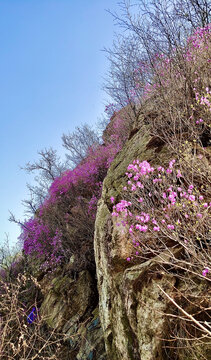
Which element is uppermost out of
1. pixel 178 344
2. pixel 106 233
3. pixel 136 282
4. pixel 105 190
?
pixel 105 190

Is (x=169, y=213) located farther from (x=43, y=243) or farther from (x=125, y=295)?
(x=43, y=243)

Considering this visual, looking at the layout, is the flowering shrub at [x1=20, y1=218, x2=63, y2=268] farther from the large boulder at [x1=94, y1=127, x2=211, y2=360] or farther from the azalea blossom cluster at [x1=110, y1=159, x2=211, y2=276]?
the azalea blossom cluster at [x1=110, y1=159, x2=211, y2=276]

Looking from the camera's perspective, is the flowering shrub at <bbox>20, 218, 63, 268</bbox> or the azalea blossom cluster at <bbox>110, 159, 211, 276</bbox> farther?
the flowering shrub at <bbox>20, 218, 63, 268</bbox>

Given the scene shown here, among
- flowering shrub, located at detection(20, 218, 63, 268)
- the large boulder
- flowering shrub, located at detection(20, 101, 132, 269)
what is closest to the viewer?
the large boulder

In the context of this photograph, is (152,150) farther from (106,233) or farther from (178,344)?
(178,344)

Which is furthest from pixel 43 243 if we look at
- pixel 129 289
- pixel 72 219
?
pixel 129 289

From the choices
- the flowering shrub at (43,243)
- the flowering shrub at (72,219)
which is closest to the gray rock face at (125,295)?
the flowering shrub at (72,219)

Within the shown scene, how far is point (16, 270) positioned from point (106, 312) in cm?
840

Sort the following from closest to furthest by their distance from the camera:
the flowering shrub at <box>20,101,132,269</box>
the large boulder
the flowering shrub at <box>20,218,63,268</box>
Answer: the large boulder
the flowering shrub at <box>20,101,132,269</box>
the flowering shrub at <box>20,218,63,268</box>

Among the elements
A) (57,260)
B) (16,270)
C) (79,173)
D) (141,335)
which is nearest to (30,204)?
(16,270)

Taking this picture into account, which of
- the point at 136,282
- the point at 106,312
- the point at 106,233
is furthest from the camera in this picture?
the point at 106,233

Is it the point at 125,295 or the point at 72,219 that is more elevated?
the point at 72,219

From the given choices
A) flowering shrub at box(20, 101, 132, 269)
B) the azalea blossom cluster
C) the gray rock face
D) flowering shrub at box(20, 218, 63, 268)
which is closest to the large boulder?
the gray rock face

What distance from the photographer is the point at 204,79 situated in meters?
3.80
